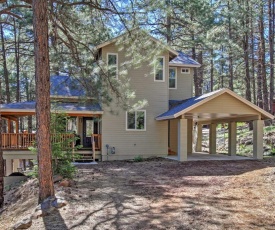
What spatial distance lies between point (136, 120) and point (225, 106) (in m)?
4.43

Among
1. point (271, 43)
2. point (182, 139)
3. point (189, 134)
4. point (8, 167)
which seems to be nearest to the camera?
point (182, 139)

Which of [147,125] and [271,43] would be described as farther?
[271,43]

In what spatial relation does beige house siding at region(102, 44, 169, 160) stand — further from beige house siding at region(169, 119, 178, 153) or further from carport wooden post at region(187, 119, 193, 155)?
carport wooden post at region(187, 119, 193, 155)

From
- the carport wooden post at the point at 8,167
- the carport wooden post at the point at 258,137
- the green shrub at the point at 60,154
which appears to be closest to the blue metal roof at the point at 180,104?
the carport wooden post at the point at 258,137

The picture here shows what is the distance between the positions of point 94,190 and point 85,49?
4.70 m

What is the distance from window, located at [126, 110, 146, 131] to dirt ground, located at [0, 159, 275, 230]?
6159 mm

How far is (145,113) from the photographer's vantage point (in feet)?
51.9

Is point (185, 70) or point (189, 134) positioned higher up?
point (185, 70)

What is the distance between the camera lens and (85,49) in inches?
396

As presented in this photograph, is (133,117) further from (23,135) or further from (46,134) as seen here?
(46,134)

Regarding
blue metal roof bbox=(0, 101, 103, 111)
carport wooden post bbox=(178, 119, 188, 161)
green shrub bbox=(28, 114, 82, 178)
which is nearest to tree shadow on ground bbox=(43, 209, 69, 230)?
green shrub bbox=(28, 114, 82, 178)

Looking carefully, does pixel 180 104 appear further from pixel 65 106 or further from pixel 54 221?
pixel 54 221

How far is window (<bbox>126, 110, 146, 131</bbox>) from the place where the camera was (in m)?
15.7

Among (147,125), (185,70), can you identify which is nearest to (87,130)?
(147,125)
